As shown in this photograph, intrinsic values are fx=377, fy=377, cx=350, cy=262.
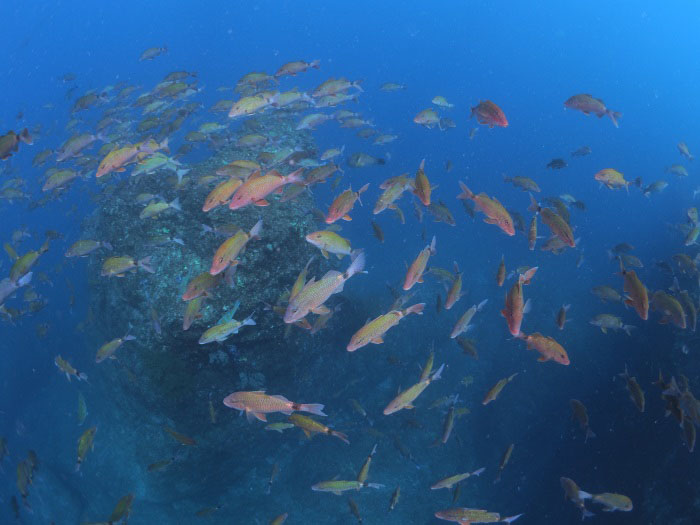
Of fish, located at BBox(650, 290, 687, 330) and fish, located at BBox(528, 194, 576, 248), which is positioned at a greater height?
fish, located at BBox(528, 194, 576, 248)

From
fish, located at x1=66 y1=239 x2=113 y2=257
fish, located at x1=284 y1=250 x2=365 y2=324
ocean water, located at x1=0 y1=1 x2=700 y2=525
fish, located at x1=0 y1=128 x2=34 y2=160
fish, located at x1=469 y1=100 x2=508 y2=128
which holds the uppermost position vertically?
fish, located at x1=0 y1=128 x2=34 y2=160

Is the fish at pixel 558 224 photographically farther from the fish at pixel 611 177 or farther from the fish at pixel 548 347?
the fish at pixel 611 177

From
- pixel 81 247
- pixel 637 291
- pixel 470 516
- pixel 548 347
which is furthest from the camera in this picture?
pixel 81 247

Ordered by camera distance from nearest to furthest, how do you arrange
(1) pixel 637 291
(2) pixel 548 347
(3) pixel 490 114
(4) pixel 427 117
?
(1) pixel 637 291, (2) pixel 548 347, (3) pixel 490 114, (4) pixel 427 117

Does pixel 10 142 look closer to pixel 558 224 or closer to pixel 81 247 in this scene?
pixel 81 247

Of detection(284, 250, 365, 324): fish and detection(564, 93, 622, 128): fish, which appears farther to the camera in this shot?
detection(564, 93, 622, 128): fish

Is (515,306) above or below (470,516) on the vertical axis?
above

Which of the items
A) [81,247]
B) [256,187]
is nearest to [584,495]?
[256,187]

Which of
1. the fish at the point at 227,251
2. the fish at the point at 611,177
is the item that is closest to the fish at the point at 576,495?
the fish at the point at 611,177

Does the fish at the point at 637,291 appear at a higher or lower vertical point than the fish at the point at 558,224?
lower

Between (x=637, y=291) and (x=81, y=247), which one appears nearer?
(x=637, y=291)

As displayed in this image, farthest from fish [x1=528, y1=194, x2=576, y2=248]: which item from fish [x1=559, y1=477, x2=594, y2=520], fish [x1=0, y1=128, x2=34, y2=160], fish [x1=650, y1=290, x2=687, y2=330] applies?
fish [x1=0, y1=128, x2=34, y2=160]

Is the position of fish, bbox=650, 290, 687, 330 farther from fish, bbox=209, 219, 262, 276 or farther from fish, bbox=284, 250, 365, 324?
fish, bbox=209, 219, 262, 276

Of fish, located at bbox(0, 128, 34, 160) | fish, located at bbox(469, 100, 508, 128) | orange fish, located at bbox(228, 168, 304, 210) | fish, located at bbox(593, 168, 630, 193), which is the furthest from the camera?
fish, located at bbox(593, 168, 630, 193)
